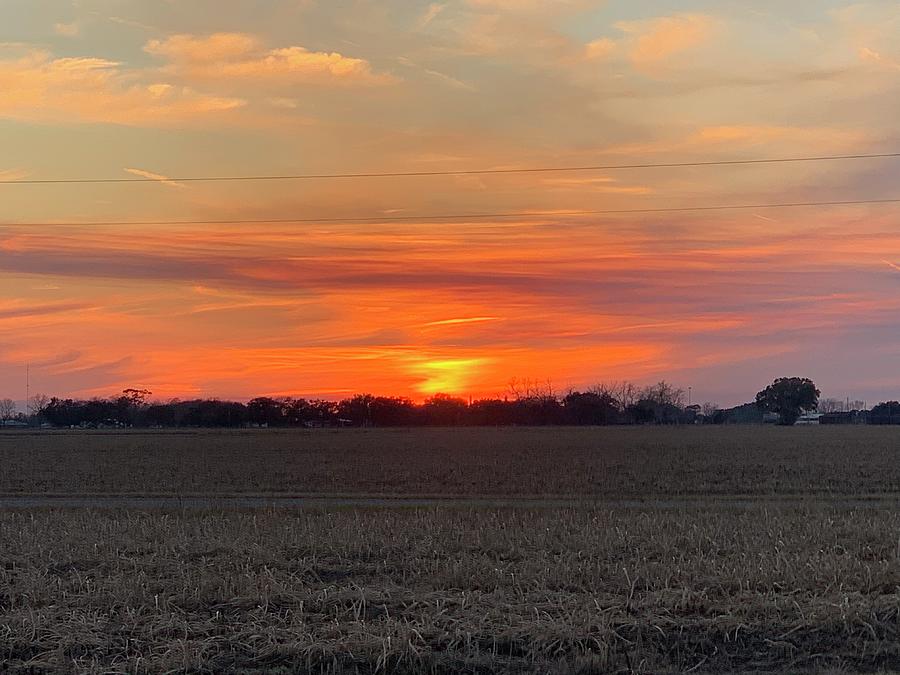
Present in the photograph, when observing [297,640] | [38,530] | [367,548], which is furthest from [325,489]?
[297,640]

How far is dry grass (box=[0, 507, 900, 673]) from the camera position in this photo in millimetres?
9766

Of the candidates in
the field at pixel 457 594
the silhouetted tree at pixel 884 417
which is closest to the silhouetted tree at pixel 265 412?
the silhouetted tree at pixel 884 417

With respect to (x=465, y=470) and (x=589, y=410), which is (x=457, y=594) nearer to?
(x=465, y=470)

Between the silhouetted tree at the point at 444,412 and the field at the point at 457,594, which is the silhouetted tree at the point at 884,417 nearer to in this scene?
the silhouetted tree at the point at 444,412

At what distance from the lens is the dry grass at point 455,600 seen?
977cm

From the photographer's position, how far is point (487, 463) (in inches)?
2116

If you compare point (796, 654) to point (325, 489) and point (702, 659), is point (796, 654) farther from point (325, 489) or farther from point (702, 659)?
point (325, 489)

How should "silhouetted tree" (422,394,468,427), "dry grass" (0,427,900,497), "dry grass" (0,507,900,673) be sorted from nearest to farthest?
"dry grass" (0,507,900,673) → "dry grass" (0,427,900,497) → "silhouetted tree" (422,394,468,427)

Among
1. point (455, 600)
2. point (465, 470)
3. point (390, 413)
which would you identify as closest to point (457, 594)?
point (455, 600)

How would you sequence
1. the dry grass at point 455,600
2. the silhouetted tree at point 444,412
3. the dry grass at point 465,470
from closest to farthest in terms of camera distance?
the dry grass at point 455,600, the dry grass at point 465,470, the silhouetted tree at point 444,412

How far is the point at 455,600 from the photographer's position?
37.9 ft

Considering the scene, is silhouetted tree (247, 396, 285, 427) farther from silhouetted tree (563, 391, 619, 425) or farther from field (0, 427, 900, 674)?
field (0, 427, 900, 674)

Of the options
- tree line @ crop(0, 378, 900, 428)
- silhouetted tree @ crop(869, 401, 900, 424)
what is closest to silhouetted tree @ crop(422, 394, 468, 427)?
tree line @ crop(0, 378, 900, 428)

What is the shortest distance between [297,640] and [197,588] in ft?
9.36
